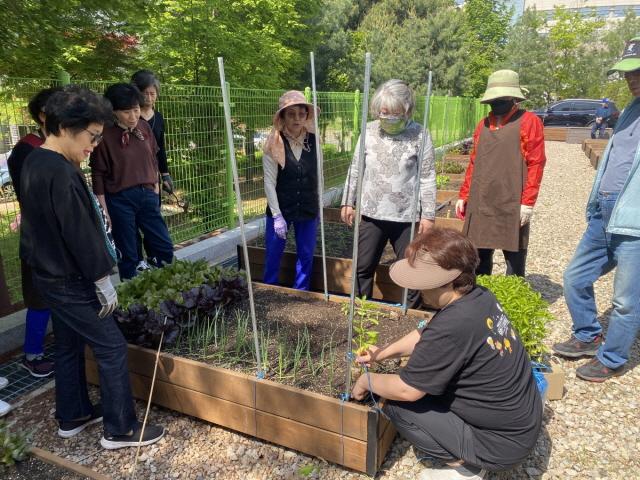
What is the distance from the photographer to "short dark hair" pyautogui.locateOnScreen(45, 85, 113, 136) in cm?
200

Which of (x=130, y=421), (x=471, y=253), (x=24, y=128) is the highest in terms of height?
(x=24, y=128)

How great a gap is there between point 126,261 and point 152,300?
94 centimetres

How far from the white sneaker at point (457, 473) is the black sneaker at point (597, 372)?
4.57ft

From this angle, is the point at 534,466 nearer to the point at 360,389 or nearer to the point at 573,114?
the point at 360,389

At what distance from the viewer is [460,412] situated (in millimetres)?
2029

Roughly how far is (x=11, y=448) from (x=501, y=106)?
350 cm

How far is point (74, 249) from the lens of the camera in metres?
2.03

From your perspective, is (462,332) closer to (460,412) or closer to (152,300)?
(460,412)

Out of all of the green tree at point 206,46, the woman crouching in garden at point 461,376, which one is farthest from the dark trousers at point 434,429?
the green tree at point 206,46

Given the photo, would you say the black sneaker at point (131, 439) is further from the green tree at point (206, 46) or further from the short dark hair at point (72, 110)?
the green tree at point (206, 46)

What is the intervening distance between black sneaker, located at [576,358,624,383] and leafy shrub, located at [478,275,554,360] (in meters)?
0.41

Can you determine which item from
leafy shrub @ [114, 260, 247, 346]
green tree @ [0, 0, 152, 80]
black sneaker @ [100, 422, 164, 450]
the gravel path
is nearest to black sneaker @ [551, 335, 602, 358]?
the gravel path

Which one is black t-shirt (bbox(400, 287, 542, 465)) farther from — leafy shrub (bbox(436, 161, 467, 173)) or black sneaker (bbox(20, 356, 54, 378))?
leafy shrub (bbox(436, 161, 467, 173))

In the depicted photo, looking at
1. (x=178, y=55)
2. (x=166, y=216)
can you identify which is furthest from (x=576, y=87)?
(x=166, y=216)
